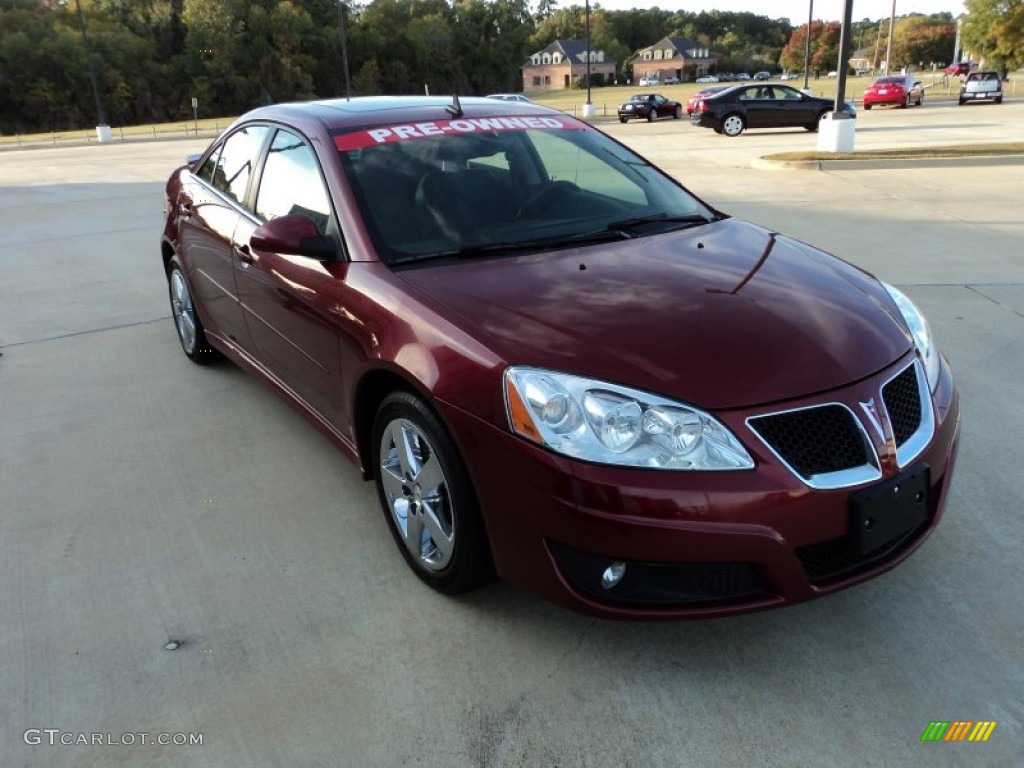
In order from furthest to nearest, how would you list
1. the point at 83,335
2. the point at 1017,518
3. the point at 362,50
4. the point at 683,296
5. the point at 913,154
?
the point at 362,50 < the point at 913,154 < the point at 83,335 < the point at 1017,518 < the point at 683,296

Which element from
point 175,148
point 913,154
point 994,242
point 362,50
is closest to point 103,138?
point 175,148

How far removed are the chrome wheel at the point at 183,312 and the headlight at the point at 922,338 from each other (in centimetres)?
387

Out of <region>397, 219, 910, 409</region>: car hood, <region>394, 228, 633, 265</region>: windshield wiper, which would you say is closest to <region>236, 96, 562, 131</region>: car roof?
<region>394, 228, 633, 265</region>: windshield wiper

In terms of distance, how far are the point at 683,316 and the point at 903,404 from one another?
0.70m

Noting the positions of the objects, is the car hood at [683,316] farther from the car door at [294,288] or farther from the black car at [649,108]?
the black car at [649,108]

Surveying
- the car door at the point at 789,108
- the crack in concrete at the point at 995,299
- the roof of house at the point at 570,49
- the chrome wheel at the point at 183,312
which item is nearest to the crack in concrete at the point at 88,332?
the chrome wheel at the point at 183,312

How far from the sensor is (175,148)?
2780 centimetres

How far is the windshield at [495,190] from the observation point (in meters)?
3.10

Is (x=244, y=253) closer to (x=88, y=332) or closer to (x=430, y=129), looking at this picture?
(x=430, y=129)

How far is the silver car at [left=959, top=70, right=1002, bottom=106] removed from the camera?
3462 centimetres

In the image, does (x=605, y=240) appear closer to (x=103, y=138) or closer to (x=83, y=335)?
(x=83, y=335)

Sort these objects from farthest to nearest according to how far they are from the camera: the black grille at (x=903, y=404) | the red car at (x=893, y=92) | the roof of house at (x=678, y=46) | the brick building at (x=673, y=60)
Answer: the roof of house at (x=678, y=46) < the brick building at (x=673, y=60) < the red car at (x=893, y=92) < the black grille at (x=903, y=404)

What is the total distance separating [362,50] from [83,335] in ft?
278

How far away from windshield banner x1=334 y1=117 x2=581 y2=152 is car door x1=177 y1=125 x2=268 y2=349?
2.78 feet
